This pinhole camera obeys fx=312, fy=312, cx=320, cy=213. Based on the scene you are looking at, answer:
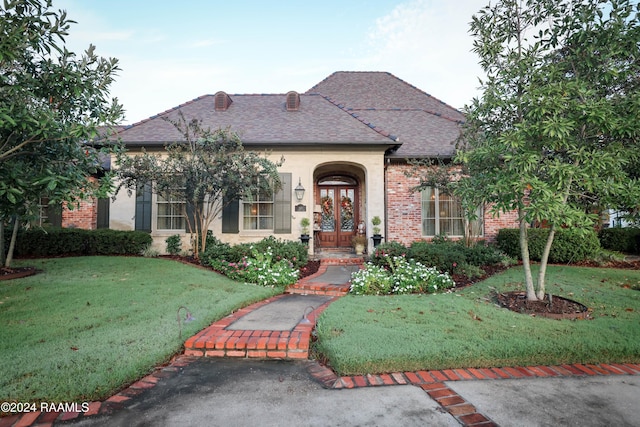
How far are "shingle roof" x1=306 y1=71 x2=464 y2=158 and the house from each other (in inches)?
3.6

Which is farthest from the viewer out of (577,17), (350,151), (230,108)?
(230,108)

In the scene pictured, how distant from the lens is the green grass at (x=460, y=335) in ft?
9.18

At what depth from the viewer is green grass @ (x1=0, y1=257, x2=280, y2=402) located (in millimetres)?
2416

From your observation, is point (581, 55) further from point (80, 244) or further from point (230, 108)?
point (80, 244)

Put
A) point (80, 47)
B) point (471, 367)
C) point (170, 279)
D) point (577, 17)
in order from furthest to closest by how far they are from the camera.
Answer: point (170, 279), point (577, 17), point (80, 47), point (471, 367)

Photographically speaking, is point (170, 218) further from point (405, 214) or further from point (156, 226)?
point (405, 214)

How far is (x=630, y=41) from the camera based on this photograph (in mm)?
4004

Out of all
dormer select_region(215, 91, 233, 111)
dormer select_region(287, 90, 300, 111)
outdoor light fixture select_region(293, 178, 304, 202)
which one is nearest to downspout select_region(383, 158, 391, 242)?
outdoor light fixture select_region(293, 178, 304, 202)

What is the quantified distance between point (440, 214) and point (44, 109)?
990 cm

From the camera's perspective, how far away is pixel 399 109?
1338cm

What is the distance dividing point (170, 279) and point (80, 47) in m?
4.02

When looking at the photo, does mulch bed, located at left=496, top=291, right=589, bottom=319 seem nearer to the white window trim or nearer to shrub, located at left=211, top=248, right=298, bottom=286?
shrub, located at left=211, top=248, right=298, bottom=286

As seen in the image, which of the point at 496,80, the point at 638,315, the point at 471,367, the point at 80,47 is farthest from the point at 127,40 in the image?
the point at 638,315

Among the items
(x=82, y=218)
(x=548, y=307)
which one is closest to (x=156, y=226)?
(x=82, y=218)
